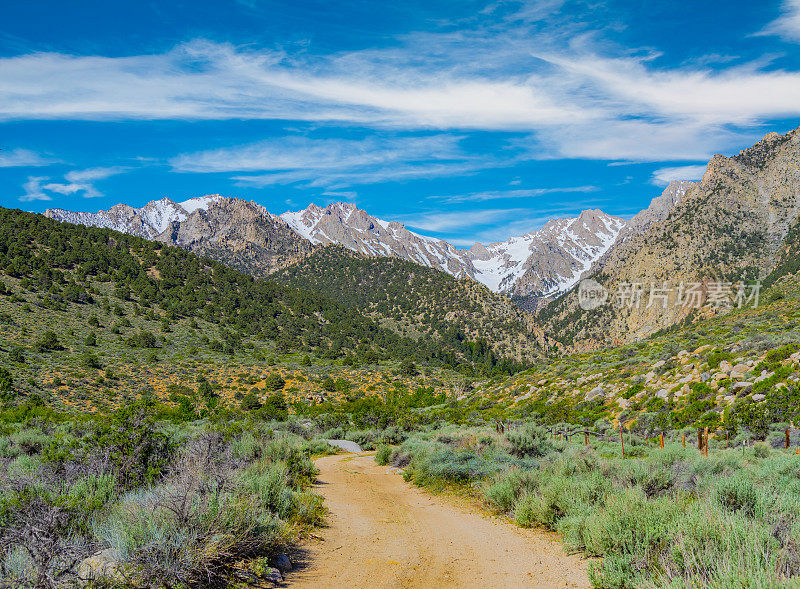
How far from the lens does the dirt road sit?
18.5 ft

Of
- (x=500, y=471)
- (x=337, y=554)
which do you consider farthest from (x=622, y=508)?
(x=500, y=471)

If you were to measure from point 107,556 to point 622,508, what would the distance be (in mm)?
5556

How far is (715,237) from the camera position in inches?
4897

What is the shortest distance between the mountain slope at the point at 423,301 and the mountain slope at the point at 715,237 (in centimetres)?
3067

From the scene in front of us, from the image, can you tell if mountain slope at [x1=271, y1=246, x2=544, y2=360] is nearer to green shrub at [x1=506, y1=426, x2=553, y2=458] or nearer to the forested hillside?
the forested hillside

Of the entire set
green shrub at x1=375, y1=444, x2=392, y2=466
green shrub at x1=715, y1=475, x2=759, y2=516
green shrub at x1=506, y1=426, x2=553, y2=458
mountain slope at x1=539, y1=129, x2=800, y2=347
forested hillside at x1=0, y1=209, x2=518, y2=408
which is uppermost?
mountain slope at x1=539, y1=129, x2=800, y2=347

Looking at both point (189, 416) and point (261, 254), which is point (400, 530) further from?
point (261, 254)

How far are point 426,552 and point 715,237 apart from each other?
14554cm

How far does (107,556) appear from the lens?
14.2 feet

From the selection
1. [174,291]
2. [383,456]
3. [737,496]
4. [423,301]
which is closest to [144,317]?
[174,291]

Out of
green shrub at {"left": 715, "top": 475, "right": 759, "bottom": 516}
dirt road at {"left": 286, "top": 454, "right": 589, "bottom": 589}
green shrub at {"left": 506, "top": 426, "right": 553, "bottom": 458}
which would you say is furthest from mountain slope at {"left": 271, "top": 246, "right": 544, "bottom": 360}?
green shrub at {"left": 715, "top": 475, "right": 759, "bottom": 516}

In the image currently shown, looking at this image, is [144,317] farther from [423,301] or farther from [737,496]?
[423,301]

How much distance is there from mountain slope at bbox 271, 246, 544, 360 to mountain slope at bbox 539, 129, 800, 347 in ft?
101

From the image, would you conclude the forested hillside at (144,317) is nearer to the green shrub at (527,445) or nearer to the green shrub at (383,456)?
the green shrub at (383,456)
